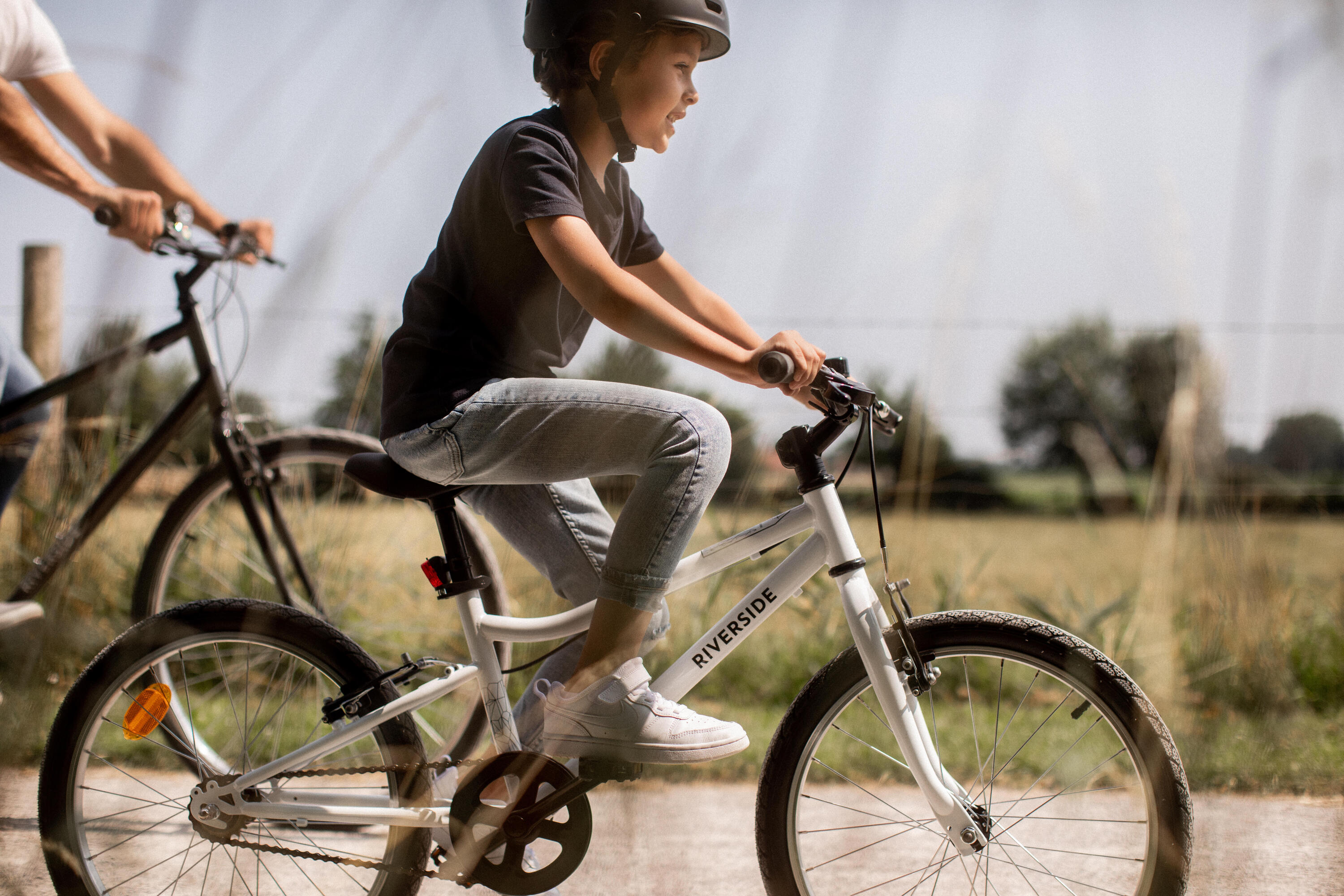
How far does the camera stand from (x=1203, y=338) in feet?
2.98

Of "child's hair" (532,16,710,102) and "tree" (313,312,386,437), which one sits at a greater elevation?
"child's hair" (532,16,710,102)

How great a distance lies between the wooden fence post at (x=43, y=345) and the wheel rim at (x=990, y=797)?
249 cm

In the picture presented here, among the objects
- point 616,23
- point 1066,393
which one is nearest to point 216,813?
point 616,23

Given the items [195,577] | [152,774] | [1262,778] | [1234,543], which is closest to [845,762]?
[1262,778]

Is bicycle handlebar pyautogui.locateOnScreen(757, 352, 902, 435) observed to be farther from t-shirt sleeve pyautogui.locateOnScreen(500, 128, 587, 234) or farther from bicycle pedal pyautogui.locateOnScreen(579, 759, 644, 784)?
bicycle pedal pyautogui.locateOnScreen(579, 759, 644, 784)

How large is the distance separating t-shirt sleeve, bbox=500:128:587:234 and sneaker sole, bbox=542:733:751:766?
83cm

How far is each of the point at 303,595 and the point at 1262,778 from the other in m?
2.46

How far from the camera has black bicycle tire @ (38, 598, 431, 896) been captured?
1655 mm

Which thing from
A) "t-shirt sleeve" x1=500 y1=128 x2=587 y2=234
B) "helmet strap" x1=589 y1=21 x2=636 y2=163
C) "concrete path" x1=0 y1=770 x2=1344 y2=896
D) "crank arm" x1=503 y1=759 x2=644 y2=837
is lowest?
"concrete path" x1=0 y1=770 x2=1344 y2=896

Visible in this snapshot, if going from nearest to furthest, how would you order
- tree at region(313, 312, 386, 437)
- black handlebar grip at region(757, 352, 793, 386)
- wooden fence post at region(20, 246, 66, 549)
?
tree at region(313, 312, 386, 437), black handlebar grip at region(757, 352, 793, 386), wooden fence post at region(20, 246, 66, 549)

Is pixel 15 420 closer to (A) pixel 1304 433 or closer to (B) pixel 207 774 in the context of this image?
(B) pixel 207 774

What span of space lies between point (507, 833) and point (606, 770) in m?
0.19

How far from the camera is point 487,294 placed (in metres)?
1.61

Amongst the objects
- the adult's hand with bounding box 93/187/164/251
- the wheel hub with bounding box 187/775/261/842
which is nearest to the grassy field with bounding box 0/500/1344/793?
the wheel hub with bounding box 187/775/261/842
